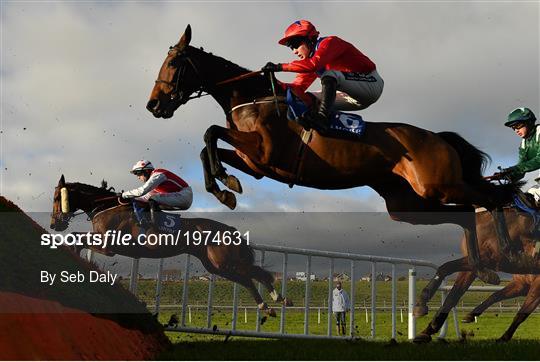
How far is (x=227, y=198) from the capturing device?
4.30m

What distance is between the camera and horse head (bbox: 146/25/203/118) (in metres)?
4.77

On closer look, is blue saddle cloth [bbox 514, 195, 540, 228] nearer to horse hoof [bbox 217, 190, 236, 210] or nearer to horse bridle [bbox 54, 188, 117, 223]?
horse hoof [bbox 217, 190, 236, 210]

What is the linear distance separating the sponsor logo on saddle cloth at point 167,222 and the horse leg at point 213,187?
4.28 meters

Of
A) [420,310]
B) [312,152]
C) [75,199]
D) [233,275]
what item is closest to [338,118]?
[312,152]

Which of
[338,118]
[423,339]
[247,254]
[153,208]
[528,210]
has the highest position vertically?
[338,118]

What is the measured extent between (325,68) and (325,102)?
10.5 inches

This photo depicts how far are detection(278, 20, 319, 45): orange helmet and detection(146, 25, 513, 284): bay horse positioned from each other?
1.03ft

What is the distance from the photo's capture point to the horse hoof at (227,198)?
427cm

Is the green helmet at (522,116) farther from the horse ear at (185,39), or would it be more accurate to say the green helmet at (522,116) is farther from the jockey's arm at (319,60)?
the horse ear at (185,39)

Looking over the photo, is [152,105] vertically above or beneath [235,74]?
beneath

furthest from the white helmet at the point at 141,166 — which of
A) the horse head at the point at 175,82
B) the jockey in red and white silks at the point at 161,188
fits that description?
the horse head at the point at 175,82

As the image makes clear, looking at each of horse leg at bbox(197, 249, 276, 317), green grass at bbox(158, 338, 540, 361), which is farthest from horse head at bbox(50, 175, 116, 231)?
green grass at bbox(158, 338, 540, 361)

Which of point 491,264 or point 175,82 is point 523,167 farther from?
point 175,82

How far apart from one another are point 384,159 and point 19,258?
325 centimetres
